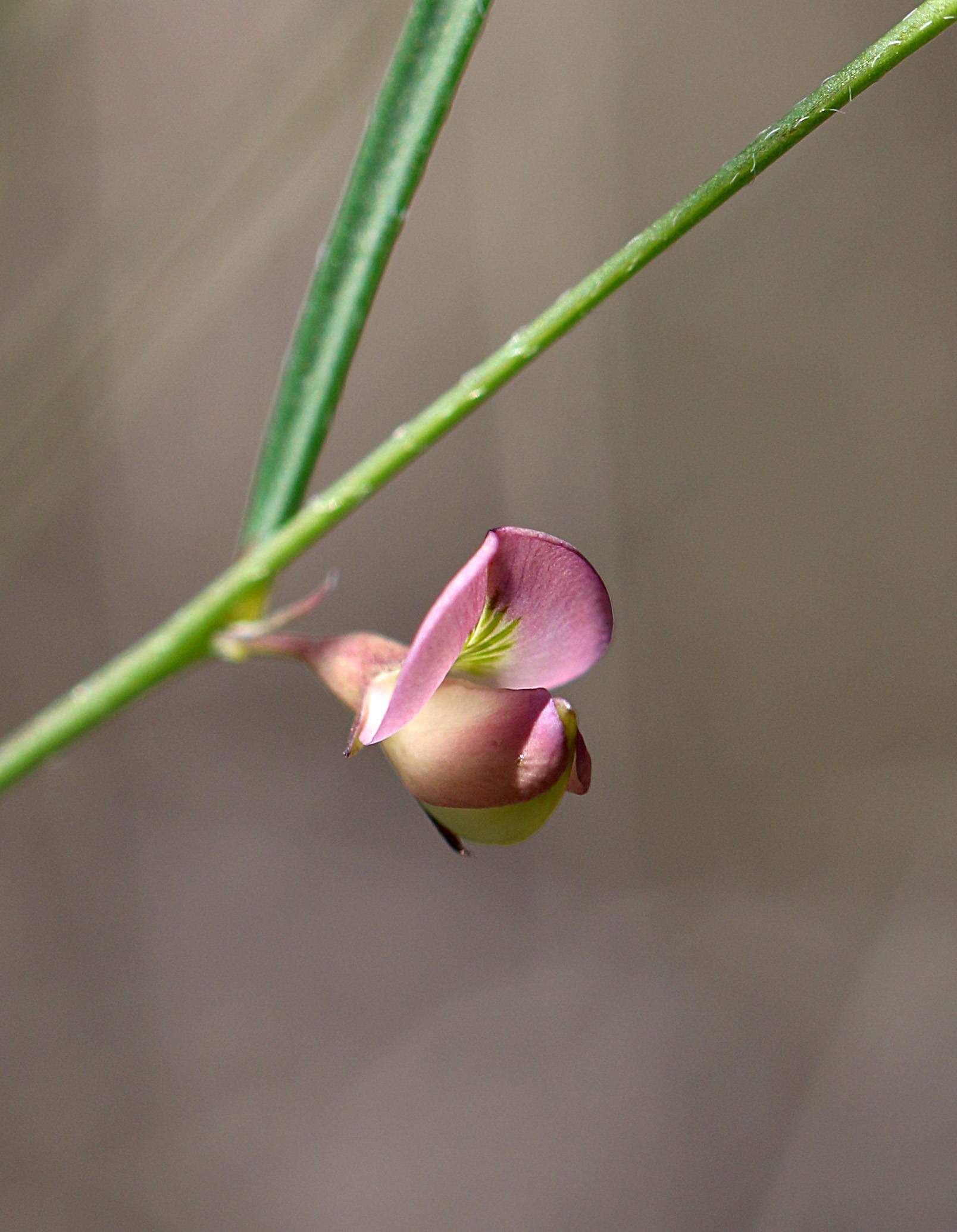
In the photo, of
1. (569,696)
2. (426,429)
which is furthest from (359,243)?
(569,696)

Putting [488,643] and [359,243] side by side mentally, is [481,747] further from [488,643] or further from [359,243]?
[359,243]

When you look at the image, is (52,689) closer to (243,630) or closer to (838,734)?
(838,734)

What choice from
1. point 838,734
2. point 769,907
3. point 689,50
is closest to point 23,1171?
point 769,907

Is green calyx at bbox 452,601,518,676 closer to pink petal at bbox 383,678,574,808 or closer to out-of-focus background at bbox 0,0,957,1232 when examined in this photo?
pink petal at bbox 383,678,574,808

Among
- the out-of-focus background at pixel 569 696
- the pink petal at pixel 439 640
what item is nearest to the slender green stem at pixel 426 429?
the pink petal at pixel 439 640

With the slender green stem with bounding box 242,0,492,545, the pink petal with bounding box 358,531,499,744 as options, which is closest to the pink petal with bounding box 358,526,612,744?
the pink petal with bounding box 358,531,499,744
